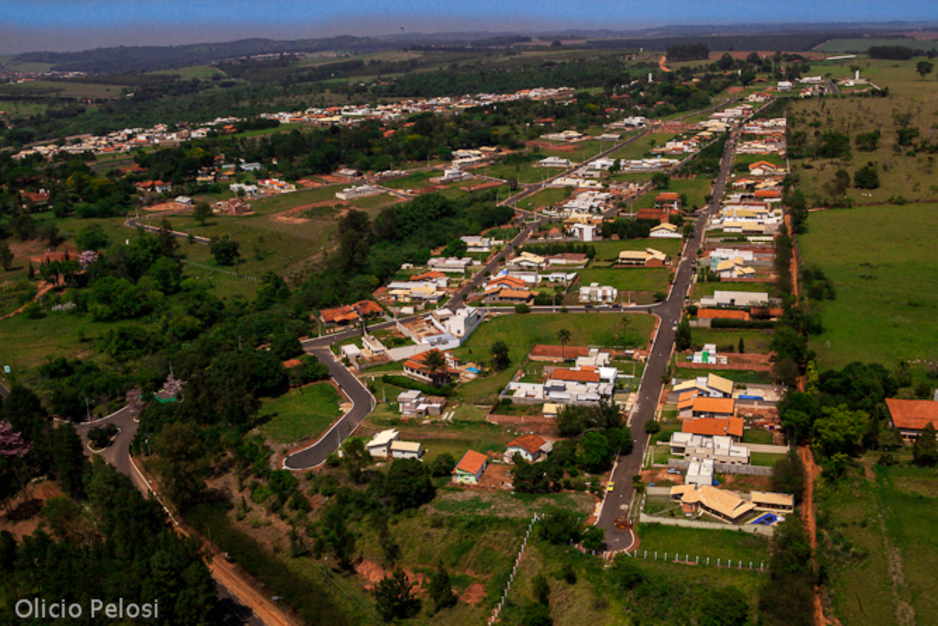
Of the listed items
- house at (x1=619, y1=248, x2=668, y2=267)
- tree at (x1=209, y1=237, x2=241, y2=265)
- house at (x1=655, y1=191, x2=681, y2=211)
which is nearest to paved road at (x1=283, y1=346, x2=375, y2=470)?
tree at (x1=209, y1=237, x2=241, y2=265)

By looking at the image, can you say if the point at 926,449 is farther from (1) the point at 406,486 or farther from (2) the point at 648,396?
(1) the point at 406,486

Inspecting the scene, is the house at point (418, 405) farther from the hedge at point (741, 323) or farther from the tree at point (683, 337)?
the hedge at point (741, 323)

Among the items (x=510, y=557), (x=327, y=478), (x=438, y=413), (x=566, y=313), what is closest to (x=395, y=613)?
(x=510, y=557)

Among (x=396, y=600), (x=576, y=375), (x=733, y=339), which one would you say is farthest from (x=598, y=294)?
(x=396, y=600)

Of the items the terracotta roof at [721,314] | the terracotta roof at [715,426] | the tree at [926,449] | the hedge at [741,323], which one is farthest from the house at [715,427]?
the terracotta roof at [721,314]

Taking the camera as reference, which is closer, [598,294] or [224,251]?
[598,294]

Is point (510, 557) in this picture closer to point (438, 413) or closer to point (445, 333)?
point (438, 413)

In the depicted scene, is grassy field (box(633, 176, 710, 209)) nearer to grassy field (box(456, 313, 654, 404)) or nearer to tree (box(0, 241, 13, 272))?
grassy field (box(456, 313, 654, 404))
